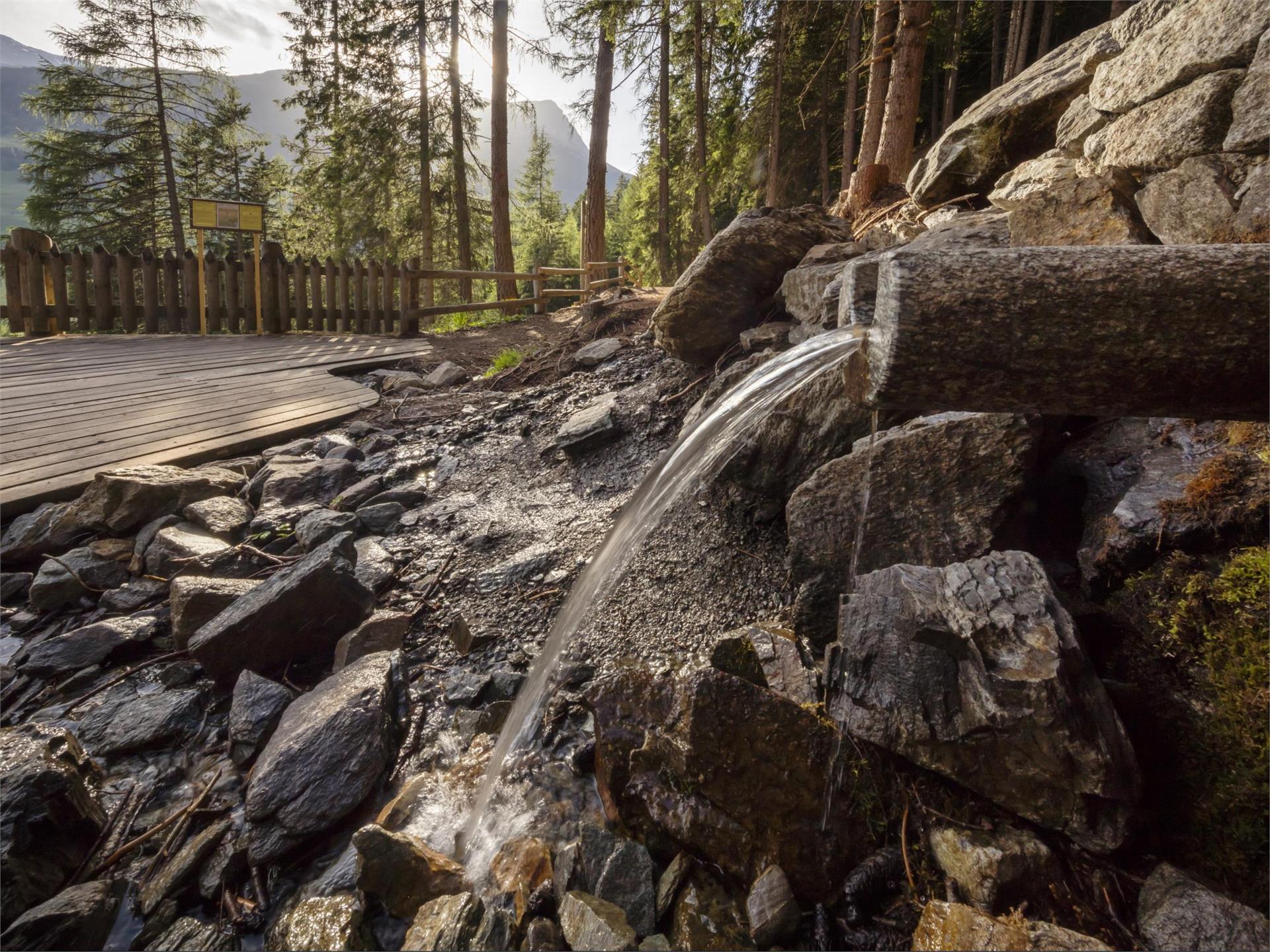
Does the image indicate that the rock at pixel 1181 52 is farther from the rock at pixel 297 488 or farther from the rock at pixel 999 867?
the rock at pixel 297 488

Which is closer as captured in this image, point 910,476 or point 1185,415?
point 1185,415

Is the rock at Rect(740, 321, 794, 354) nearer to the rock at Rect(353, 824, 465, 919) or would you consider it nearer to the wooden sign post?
the rock at Rect(353, 824, 465, 919)

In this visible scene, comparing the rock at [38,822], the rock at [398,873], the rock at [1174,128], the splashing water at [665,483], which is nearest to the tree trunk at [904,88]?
the rock at [1174,128]

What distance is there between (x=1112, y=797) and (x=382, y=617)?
3244 mm

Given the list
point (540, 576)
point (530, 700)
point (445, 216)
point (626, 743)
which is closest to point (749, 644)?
point (626, 743)

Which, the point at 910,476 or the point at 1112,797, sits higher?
the point at 910,476

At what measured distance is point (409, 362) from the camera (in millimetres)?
9781

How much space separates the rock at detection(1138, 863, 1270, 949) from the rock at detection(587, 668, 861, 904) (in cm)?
75

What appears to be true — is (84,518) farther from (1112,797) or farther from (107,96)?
(107,96)

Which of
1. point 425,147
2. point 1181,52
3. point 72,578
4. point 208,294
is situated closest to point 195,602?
point 72,578

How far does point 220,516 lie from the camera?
4.47 m

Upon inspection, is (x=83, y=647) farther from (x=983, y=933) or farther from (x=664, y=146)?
(x=664, y=146)

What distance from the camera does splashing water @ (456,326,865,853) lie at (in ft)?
8.97

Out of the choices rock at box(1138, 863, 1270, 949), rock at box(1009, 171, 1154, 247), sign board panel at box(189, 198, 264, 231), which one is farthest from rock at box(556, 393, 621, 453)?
sign board panel at box(189, 198, 264, 231)
